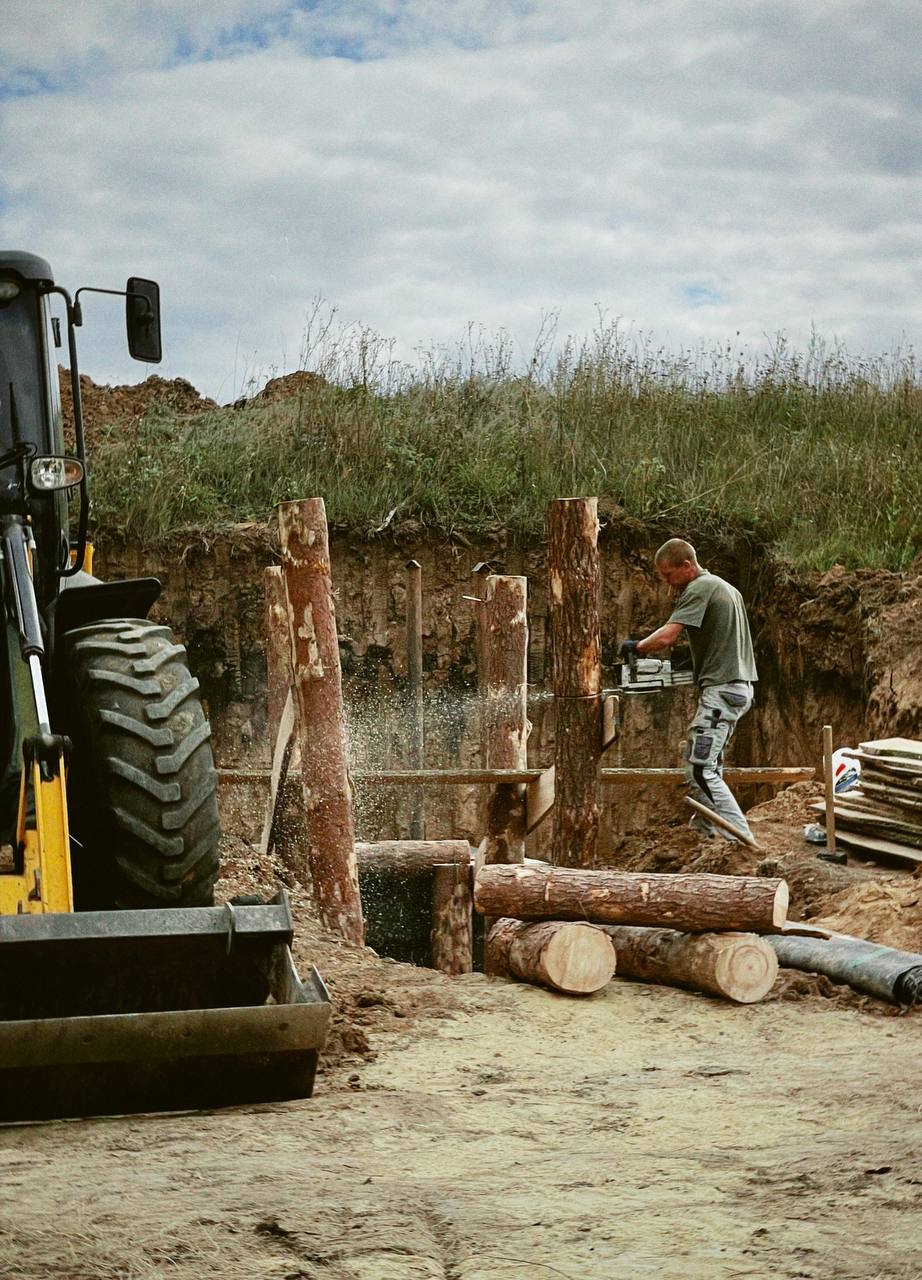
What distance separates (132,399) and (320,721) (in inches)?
427

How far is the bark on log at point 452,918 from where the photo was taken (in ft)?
31.6

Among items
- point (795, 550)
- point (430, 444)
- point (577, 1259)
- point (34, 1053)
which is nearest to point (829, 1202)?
point (577, 1259)

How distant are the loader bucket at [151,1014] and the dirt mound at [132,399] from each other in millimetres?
13654

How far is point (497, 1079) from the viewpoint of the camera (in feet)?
17.0

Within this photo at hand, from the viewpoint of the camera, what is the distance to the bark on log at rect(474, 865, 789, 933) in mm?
6441

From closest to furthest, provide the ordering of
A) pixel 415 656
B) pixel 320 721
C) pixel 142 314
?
pixel 142 314, pixel 320 721, pixel 415 656

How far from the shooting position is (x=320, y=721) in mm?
8047

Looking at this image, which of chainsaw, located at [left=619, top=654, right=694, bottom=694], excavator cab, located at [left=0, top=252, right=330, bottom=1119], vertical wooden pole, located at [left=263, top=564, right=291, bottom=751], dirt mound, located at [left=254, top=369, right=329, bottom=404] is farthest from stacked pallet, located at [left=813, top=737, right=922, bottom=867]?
dirt mound, located at [left=254, top=369, right=329, bottom=404]

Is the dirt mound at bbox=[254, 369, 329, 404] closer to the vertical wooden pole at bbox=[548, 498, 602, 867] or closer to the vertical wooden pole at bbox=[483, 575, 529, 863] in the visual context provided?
the vertical wooden pole at bbox=[483, 575, 529, 863]

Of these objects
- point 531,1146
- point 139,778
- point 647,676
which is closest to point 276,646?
point 647,676

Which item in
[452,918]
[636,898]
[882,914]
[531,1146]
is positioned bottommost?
[452,918]

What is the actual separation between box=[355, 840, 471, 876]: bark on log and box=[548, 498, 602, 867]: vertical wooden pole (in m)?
1.01

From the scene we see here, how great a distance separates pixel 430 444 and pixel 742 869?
7717 millimetres

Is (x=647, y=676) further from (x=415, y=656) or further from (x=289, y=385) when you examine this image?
(x=289, y=385)
